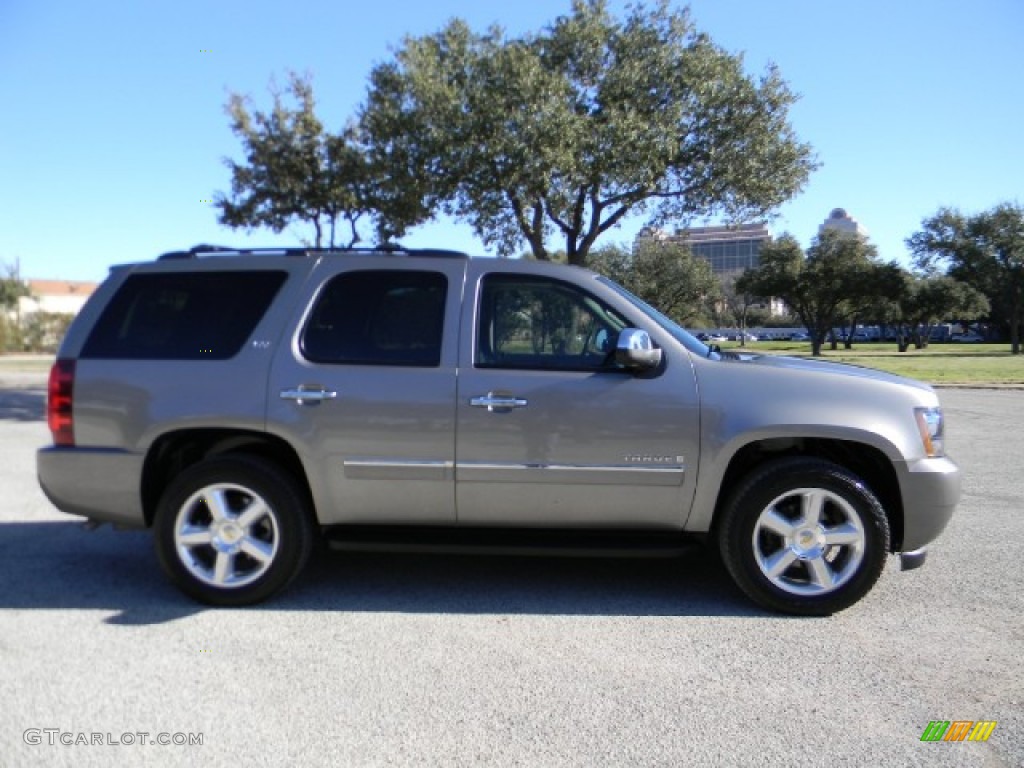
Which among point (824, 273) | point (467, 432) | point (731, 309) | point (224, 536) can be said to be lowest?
point (224, 536)

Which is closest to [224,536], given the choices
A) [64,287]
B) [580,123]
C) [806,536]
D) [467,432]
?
[467,432]

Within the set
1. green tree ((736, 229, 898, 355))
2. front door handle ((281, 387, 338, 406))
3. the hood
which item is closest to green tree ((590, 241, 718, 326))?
green tree ((736, 229, 898, 355))

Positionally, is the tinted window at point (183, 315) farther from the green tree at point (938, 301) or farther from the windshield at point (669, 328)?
the green tree at point (938, 301)

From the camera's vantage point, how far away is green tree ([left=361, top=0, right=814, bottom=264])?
44.3 feet

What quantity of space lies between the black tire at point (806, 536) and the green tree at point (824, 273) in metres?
46.3

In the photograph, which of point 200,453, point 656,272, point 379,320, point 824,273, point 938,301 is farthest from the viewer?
point 938,301

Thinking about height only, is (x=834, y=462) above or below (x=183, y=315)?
below

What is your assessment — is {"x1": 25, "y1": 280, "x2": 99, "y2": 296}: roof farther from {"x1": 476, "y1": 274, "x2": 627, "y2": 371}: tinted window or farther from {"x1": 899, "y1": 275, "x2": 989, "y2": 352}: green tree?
{"x1": 476, "y1": 274, "x2": 627, "y2": 371}: tinted window

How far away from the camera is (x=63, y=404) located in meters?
4.12

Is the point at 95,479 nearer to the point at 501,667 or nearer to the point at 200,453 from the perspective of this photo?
the point at 200,453

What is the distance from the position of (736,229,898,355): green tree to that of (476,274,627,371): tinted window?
46573 millimetres

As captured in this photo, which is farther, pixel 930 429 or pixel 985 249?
pixel 985 249

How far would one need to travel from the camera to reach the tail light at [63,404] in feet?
13.5

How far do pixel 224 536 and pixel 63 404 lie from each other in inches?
45.8
